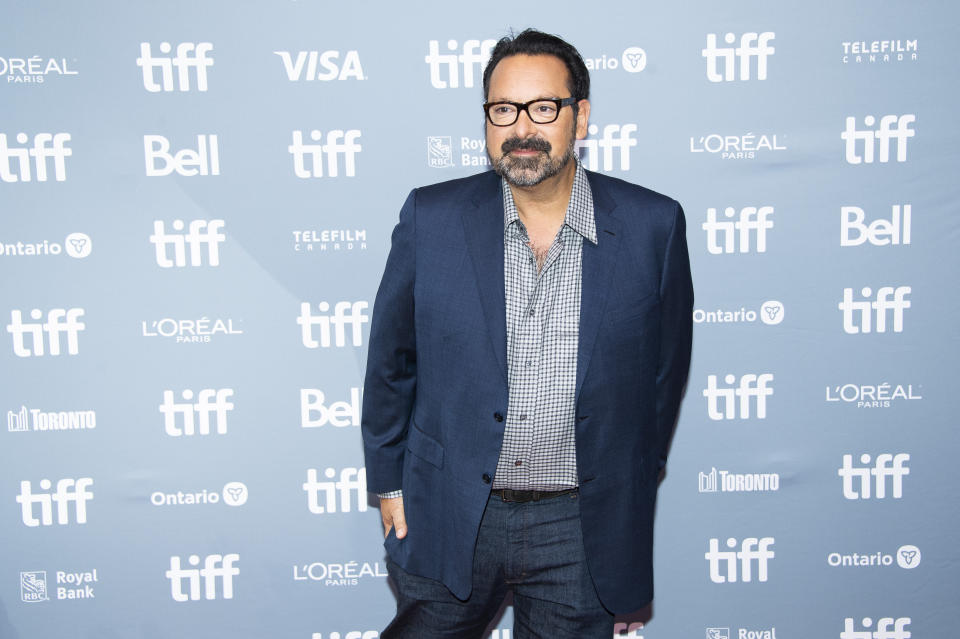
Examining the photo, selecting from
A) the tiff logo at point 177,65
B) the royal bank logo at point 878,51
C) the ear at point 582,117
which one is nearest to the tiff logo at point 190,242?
the tiff logo at point 177,65

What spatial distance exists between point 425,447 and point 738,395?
1221mm

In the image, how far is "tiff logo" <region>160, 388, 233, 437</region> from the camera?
2504 millimetres

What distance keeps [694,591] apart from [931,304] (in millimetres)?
1231

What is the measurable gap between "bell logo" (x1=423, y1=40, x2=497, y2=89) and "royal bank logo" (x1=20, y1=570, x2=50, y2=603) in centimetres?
207

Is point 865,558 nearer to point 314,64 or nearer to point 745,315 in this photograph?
point 745,315

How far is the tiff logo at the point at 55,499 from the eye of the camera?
8.28 feet

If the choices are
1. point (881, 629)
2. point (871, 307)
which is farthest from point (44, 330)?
point (881, 629)

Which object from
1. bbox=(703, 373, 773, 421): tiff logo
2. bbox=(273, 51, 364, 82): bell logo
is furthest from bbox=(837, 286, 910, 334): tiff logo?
bbox=(273, 51, 364, 82): bell logo

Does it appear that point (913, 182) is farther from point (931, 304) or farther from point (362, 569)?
point (362, 569)

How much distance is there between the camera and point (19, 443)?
2.50 metres

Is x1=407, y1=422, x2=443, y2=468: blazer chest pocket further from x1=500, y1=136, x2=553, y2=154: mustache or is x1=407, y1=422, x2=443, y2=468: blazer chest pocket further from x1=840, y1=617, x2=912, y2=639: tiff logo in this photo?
x1=840, y1=617, x2=912, y2=639: tiff logo

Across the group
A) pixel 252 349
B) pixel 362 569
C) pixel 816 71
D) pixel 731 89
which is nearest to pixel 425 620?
pixel 362 569

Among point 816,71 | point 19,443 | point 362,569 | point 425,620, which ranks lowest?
point 362,569

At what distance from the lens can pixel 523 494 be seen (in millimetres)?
1769
